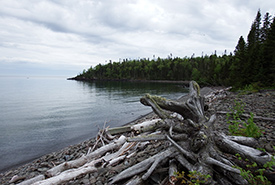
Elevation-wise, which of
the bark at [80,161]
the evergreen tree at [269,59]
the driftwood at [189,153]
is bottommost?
the bark at [80,161]

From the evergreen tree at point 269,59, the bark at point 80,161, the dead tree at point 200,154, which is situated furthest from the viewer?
the evergreen tree at point 269,59

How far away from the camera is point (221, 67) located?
7031 centimetres

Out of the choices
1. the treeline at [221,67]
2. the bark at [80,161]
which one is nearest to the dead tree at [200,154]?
the bark at [80,161]

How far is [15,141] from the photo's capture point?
1307cm

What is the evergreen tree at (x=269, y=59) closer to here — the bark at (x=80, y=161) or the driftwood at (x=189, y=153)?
the driftwood at (x=189, y=153)

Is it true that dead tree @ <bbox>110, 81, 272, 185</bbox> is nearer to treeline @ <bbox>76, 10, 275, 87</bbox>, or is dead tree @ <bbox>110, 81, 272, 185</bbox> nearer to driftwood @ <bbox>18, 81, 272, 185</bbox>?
driftwood @ <bbox>18, 81, 272, 185</bbox>

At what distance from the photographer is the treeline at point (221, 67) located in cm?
2623

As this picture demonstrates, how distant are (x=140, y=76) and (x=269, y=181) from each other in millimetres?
147295

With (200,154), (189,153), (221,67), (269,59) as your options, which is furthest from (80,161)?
(221,67)

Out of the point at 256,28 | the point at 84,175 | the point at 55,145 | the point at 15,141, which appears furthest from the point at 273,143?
the point at 256,28

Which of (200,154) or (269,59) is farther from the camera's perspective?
(269,59)

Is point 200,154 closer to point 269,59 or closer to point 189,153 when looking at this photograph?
point 189,153

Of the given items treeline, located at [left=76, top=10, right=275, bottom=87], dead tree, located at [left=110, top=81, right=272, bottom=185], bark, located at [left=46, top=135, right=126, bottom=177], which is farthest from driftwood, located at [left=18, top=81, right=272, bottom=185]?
treeline, located at [left=76, top=10, right=275, bottom=87]

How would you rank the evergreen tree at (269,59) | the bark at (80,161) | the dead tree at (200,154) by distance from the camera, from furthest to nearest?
the evergreen tree at (269,59)
the bark at (80,161)
the dead tree at (200,154)
